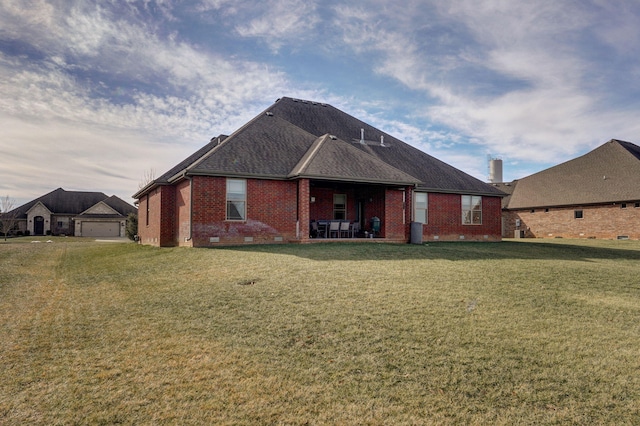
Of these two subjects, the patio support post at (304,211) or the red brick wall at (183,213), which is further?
the patio support post at (304,211)

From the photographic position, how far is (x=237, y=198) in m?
16.5

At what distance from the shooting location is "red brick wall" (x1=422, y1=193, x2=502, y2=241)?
Result: 21953mm

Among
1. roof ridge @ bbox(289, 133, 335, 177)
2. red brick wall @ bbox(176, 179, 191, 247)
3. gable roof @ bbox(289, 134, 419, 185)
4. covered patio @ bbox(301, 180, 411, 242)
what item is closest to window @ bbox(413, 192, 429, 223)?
covered patio @ bbox(301, 180, 411, 242)

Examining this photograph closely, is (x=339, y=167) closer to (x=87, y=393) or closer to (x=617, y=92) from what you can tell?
(x=87, y=393)

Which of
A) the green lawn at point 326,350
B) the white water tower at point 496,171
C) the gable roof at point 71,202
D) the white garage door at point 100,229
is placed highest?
the white water tower at point 496,171

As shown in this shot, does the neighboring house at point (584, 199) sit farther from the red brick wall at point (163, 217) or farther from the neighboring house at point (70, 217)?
the neighboring house at point (70, 217)

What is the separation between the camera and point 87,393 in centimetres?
413

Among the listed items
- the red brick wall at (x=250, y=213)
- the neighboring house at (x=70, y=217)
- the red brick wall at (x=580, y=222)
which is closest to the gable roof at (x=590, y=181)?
the red brick wall at (x=580, y=222)

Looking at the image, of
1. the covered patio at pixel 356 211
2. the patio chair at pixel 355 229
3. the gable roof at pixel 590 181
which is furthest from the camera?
the gable roof at pixel 590 181

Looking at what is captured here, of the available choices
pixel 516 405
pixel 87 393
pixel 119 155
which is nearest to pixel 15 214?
pixel 119 155

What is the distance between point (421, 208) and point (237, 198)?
416 inches

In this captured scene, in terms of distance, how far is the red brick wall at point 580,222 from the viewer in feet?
88.2

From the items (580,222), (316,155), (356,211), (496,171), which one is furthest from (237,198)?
(496,171)

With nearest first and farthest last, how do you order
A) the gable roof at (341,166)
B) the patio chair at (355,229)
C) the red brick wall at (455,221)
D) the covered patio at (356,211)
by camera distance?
the gable roof at (341,166) → the covered patio at (356,211) → the patio chair at (355,229) → the red brick wall at (455,221)
